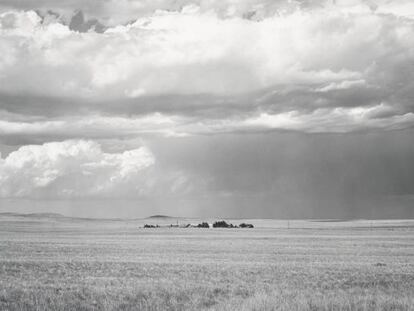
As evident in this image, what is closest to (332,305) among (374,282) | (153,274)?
(374,282)

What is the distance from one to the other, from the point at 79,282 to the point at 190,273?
6829 millimetres

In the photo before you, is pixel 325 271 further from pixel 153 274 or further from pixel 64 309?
pixel 64 309

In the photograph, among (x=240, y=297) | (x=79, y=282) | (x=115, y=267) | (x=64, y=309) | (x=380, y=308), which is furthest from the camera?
(x=115, y=267)

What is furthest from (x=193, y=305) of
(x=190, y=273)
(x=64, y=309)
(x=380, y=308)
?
(x=190, y=273)

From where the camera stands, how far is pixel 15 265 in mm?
33219

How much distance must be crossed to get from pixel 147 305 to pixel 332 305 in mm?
6922

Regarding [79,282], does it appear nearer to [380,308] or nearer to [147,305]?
[147,305]

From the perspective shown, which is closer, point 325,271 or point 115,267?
point 325,271

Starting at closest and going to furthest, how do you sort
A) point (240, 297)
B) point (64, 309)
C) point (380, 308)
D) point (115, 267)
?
point (380, 308) < point (64, 309) < point (240, 297) < point (115, 267)

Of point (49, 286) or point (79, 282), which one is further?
point (79, 282)

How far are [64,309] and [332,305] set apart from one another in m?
9.84

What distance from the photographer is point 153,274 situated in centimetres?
2900

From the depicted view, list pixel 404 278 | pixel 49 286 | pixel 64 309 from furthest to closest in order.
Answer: pixel 404 278 → pixel 49 286 → pixel 64 309

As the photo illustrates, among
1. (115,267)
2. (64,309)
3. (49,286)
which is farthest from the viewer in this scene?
(115,267)
